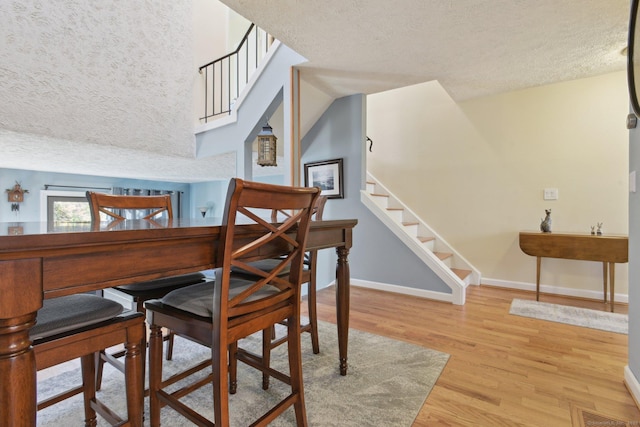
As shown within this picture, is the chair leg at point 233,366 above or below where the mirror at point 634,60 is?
below

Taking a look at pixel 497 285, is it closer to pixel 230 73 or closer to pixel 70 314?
pixel 70 314

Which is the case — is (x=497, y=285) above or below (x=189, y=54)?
below

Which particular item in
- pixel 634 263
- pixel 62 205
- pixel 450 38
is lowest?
pixel 634 263

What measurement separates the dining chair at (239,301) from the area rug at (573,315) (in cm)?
247

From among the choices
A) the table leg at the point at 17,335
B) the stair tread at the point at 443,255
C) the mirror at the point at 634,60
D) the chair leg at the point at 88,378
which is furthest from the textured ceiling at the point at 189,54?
the chair leg at the point at 88,378

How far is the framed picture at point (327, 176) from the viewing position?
3.73m

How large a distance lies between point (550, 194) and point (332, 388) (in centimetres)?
321

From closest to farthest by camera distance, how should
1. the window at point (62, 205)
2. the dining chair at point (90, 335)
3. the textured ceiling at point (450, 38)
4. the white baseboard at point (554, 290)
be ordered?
the dining chair at point (90, 335)
the textured ceiling at point (450, 38)
the white baseboard at point (554, 290)
the window at point (62, 205)

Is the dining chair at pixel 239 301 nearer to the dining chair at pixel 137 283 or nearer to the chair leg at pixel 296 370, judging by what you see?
the chair leg at pixel 296 370

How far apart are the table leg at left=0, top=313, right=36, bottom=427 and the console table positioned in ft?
12.0

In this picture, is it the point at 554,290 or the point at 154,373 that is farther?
the point at 554,290

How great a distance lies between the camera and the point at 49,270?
2.17ft

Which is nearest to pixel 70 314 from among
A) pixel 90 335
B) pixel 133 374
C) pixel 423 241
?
pixel 90 335

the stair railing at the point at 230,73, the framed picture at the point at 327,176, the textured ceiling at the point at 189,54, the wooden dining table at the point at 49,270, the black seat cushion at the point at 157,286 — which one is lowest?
the black seat cushion at the point at 157,286
